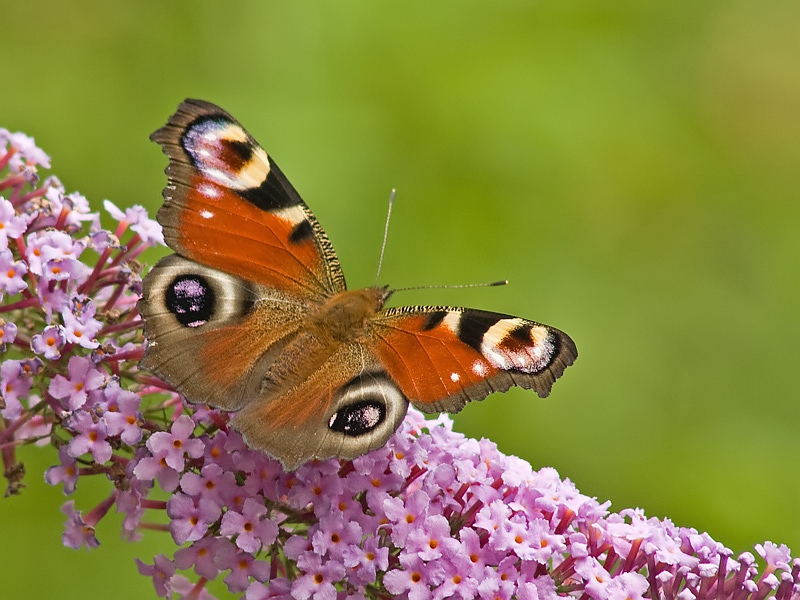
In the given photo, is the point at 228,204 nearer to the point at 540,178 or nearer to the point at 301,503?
the point at 301,503

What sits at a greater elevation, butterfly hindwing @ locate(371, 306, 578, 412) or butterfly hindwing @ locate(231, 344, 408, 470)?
butterfly hindwing @ locate(371, 306, 578, 412)

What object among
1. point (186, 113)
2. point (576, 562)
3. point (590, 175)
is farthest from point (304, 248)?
point (590, 175)

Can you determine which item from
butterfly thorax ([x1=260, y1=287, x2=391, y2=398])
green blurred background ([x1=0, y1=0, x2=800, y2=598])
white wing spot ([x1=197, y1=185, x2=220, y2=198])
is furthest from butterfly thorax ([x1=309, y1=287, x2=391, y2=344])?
green blurred background ([x1=0, y1=0, x2=800, y2=598])

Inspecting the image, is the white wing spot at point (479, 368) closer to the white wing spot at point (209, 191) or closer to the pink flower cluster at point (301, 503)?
the pink flower cluster at point (301, 503)

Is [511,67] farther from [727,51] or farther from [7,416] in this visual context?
[7,416]

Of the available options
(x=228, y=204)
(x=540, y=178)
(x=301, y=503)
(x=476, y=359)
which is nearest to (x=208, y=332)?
(x=228, y=204)

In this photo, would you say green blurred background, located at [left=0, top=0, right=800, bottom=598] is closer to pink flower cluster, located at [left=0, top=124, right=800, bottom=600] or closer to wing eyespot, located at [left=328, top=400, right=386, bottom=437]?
pink flower cluster, located at [left=0, top=124, right=800, bottom=600]

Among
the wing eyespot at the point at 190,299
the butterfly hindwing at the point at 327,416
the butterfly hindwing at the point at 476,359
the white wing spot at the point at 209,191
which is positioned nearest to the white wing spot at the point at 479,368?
the butterfly hindwing at the point at 476,359

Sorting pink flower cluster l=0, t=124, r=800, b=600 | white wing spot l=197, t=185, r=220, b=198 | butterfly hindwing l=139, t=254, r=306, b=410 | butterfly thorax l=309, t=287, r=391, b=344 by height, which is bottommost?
pink flower cluster l=0, t=124, r=800, b=600
